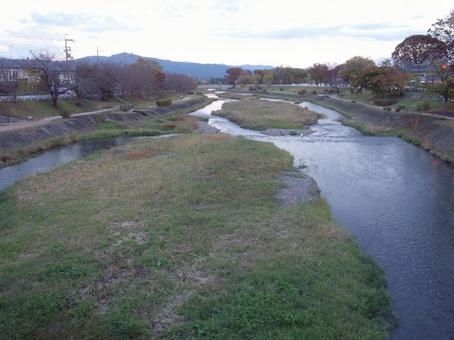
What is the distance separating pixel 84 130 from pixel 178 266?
91.8 feet

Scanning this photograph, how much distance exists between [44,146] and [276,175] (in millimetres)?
17643

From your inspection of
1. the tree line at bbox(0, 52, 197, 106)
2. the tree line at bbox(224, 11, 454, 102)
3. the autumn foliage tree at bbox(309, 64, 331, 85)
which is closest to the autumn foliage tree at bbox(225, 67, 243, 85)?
the autumn foliage tree at bbox(309, 64, 331, 85)

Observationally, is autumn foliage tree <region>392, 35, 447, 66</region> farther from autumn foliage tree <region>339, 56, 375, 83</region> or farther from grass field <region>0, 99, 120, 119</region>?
grass field <region>0, 99, 120, 119</region>

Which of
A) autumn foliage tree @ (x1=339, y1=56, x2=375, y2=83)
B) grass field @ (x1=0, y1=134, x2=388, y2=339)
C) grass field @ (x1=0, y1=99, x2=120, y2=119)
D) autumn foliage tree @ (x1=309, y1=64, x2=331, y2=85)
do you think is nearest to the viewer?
grass field @ (x1=0, y1=134, x2=388, y2=339)

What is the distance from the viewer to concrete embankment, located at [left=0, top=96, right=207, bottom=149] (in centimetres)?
2667

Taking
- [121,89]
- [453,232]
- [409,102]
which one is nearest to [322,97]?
[409,102]

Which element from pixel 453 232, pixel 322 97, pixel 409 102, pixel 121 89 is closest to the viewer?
pixel 453 232

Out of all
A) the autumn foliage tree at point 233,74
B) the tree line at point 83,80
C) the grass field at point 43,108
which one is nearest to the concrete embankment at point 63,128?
the grass field at point 43,108

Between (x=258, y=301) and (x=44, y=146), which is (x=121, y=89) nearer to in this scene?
(x=44, y=146)

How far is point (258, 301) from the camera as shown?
8.38 metres

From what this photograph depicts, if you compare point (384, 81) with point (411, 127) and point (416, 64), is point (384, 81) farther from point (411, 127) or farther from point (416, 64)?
point (411, 127)

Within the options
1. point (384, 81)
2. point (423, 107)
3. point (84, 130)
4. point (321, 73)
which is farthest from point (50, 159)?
point (321, 73)

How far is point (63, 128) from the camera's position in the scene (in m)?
32.9

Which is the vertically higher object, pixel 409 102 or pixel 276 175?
pixel 409 102
